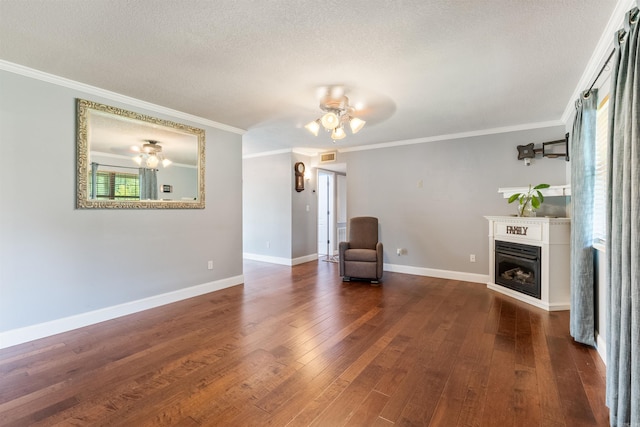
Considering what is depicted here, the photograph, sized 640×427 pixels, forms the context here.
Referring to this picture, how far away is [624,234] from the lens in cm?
138

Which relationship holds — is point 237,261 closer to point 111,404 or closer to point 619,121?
point 111,404

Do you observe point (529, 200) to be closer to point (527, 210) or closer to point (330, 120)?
point (527, 210)

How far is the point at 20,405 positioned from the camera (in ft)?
5.70

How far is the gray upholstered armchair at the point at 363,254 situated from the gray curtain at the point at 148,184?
9.02 ft

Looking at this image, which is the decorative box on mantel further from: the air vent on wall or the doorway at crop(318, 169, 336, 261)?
the doorway at crop(318, 169, 336, 261)

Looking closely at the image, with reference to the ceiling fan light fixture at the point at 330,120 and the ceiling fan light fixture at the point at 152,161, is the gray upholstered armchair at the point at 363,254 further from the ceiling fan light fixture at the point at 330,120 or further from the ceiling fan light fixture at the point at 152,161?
the ceiling fan light fixture at the point at 152,161

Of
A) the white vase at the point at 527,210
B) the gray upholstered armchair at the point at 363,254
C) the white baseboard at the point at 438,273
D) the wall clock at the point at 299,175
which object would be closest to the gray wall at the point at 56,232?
the gray upholstered armchair at the point at 363,254

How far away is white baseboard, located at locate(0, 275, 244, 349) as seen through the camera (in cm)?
251

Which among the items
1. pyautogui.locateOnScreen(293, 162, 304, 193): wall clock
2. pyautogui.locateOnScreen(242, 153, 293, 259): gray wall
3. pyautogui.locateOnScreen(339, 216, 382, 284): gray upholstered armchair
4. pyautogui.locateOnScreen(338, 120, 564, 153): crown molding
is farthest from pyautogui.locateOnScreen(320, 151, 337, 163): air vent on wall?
pyautogui.locateOnScreen(339, 216, 382, 284): gray upholstered armchair

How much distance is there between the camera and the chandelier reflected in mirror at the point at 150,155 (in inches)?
132

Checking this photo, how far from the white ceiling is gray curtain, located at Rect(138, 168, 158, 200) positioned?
822 mm

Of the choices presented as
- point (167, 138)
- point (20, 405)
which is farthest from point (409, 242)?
point (20, 405)

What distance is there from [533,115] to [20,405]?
5.63 m

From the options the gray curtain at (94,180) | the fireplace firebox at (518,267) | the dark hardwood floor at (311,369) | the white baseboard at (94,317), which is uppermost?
the gray curtain at (94,180)
